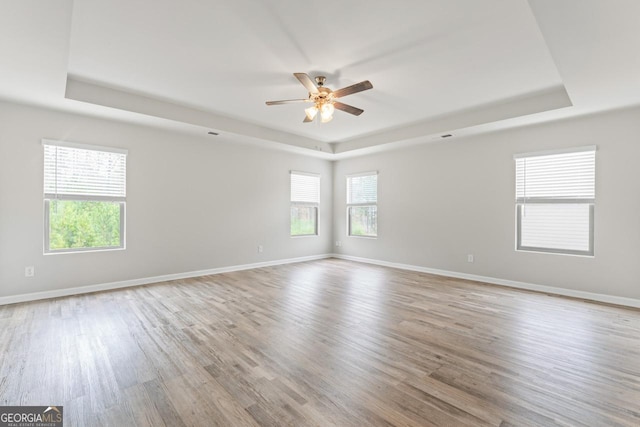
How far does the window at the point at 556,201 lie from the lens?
4.05 meters

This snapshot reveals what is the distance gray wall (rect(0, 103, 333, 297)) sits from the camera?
12.1ft

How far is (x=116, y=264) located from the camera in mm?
4387

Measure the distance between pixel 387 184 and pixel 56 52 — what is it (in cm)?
534

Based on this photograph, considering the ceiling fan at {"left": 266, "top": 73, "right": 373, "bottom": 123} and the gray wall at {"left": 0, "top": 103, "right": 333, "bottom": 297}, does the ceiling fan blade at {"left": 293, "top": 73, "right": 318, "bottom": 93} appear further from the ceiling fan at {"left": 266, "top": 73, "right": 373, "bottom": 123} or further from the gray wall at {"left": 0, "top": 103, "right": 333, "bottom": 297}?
the gray wall at {"left": 0, "top": 103, "right": 333, "bottom": 297}

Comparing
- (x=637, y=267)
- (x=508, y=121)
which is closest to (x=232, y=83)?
(x=508, y=121)

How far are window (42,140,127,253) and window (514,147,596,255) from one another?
6147mm

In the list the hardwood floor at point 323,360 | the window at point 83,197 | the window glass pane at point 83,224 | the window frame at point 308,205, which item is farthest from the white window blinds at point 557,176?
the window glass pane at point 83,224

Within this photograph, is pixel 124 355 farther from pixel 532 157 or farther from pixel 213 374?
pixel 532 157

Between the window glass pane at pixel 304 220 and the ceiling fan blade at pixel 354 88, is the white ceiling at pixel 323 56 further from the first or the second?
the window glass pane at pixel 304 220

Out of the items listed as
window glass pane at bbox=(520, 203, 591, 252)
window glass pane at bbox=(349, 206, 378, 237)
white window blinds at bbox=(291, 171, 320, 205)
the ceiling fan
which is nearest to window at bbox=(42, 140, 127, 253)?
the ceiling fan

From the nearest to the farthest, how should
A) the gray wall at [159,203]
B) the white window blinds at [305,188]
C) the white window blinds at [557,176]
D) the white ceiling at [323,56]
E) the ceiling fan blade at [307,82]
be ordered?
the white ceiling at [323,56], the ceiling fan blade at [307,82], the gray wall at [159,203], the white window blinds at [557,176], the white window blinds at [305,188]

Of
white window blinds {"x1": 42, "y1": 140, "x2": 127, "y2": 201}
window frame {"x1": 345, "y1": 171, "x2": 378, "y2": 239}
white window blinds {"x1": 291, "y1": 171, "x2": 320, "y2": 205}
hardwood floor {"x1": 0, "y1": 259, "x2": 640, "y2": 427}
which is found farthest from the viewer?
white window blinds {"x1": 291, "y1": 171, "x2": 320, "y2": 205}

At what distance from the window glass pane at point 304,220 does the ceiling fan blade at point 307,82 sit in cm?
366

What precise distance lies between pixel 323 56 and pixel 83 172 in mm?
3715
